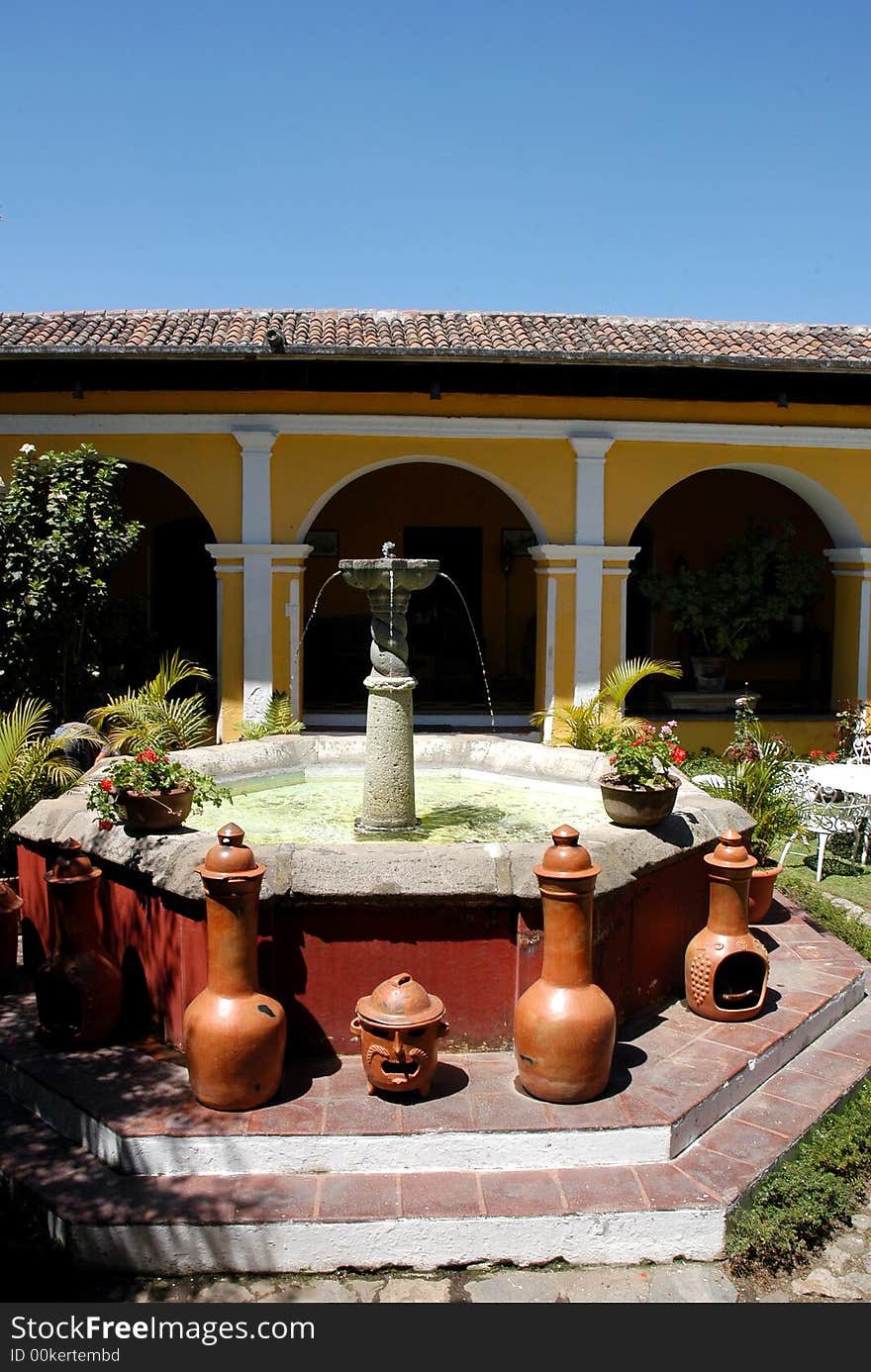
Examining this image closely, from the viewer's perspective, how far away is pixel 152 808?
487 cm

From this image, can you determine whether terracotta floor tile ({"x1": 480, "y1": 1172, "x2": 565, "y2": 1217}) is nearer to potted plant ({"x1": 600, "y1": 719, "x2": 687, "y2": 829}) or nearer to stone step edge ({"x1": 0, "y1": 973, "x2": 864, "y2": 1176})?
stone step edge ({"x1": 0, "y1": 973, "x2": 864, "y2": 1176})

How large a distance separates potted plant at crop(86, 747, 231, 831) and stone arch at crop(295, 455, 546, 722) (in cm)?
886

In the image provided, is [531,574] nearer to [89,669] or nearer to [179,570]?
[179,570]

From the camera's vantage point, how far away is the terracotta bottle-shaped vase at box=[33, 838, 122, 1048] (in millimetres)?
4668

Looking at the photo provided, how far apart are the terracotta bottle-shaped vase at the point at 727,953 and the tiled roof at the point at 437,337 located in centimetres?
646

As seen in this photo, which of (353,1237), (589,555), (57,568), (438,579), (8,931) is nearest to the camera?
(353,1237)

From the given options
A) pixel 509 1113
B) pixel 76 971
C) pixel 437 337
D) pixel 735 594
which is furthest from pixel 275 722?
pixel 509 1113

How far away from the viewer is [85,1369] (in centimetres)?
324

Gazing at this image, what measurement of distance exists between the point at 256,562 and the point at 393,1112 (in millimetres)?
7523

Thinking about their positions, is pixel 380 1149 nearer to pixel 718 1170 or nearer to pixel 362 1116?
pixel 362 1116

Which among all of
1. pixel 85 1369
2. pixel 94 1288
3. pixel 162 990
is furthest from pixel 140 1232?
pixel 162 990

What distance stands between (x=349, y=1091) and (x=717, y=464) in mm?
8680

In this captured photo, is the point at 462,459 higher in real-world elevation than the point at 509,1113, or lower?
higher

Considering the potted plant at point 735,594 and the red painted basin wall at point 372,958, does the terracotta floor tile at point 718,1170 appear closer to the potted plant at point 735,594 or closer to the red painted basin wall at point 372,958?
the red painted basin wall at point 372,958
